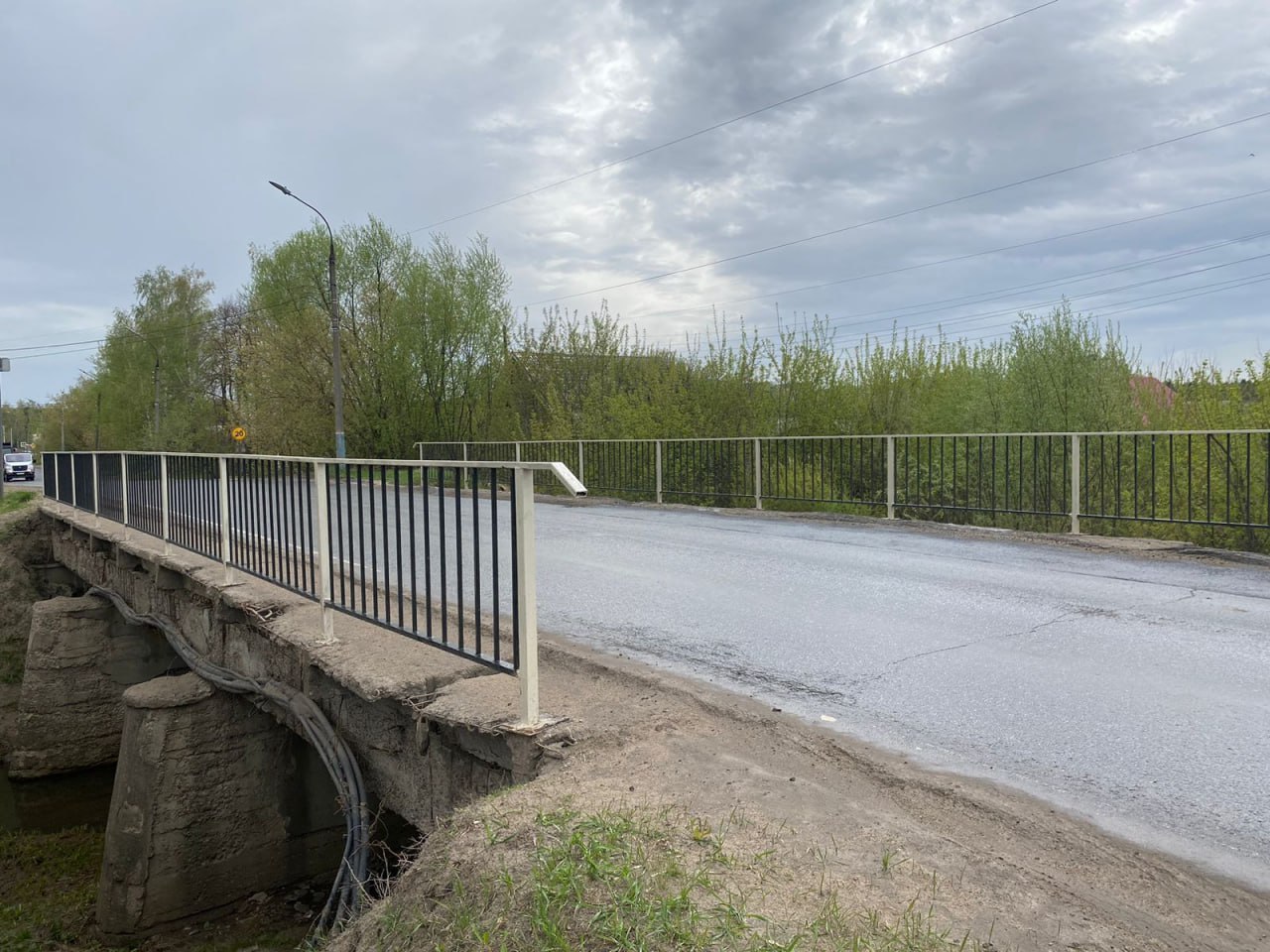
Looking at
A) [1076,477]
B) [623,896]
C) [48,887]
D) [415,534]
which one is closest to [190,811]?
[48,887]

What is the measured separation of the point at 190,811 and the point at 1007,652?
21.6 feet

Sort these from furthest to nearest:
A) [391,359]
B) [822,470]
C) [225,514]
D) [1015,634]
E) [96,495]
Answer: [391,359] < [822,470] < [96,495] < [225,514] < [1015,634]

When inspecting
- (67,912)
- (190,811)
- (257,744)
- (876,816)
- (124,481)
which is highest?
(124,481)

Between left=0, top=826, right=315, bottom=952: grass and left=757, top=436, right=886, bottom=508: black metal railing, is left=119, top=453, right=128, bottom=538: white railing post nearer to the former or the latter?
left=0, top=826, right=315, bottom=952: grass

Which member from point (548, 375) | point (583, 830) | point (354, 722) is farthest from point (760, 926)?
point (548, 375)

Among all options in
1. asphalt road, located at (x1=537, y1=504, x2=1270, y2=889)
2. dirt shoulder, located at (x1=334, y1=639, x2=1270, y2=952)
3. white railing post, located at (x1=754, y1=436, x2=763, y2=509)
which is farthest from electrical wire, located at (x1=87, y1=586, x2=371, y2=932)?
white railing post, located at (x1=754, y1=436, x2=763, y2=509)

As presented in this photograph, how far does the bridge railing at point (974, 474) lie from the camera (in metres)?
10.0

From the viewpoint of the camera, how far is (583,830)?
279cm

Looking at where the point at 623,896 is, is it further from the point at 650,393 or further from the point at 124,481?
the point at 650,393

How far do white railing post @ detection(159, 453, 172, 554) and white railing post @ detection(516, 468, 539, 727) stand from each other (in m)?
6.68

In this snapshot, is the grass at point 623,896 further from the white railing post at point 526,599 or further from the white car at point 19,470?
the white car at point 19,470

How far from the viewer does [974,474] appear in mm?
14102

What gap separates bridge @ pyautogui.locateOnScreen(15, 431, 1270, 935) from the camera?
3730 millimetres

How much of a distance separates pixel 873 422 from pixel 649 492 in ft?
17.0
